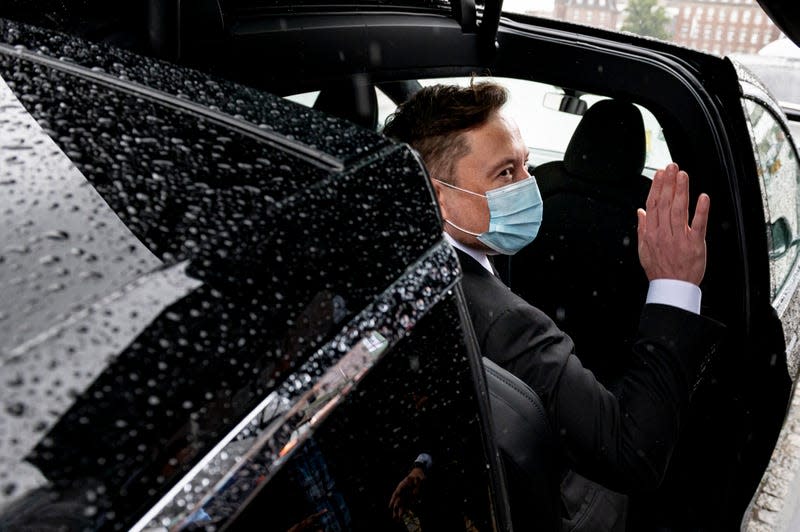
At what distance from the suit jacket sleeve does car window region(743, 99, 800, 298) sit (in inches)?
36.9

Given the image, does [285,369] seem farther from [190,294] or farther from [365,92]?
[365,92]

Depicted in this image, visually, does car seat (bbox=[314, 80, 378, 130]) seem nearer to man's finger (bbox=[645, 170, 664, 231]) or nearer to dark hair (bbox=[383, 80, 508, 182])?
dark hair (bbox=[383, 80, 508, 182])

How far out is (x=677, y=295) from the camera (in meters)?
1.84

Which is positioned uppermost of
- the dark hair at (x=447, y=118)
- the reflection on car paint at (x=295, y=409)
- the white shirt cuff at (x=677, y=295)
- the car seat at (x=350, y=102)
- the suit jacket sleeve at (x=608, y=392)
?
the reflection on car paint at (x=295, y=409)

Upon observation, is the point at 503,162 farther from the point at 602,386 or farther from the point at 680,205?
the point at 602,386

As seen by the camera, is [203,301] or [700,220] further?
[700,220]

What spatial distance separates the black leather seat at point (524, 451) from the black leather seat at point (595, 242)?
1551 mm

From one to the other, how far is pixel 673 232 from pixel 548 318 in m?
0.52

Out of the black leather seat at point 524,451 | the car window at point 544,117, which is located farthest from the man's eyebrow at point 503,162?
the black leather seat at point 524,451

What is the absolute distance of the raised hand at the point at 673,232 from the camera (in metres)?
1.89

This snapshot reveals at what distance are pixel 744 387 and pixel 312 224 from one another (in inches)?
88.0

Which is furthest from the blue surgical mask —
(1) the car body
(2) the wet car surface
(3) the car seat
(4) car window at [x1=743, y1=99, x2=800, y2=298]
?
(2) the wet car surface

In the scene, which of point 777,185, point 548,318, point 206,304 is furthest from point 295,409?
point 777,185

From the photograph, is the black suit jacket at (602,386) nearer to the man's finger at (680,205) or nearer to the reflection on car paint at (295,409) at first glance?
the man's finger at (680,205)
